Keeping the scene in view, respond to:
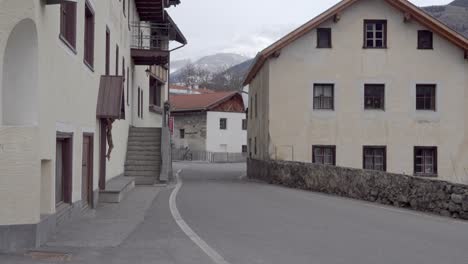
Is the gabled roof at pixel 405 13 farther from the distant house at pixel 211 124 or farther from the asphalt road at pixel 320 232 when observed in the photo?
the distant house at pixel 211 124

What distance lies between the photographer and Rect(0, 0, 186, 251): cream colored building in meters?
8.87

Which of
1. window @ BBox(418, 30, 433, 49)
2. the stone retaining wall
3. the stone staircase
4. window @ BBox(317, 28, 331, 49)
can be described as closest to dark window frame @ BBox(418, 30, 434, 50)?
window @ BBox(418, 30, 433, 49)

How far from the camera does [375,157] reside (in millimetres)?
31594

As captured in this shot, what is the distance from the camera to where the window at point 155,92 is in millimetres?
41781

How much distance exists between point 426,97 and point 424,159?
301 centimetres

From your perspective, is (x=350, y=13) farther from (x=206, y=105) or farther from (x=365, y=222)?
(x=206, y=105)

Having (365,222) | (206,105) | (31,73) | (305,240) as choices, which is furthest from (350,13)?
(206,105)

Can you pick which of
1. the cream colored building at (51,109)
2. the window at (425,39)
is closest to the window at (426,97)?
the window at (425,39)

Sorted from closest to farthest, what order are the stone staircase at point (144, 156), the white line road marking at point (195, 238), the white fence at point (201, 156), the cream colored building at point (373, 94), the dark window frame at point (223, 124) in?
the white line road marking at point (195, 238) < the stone staircase at point (144, 156) < the cream colored building at point (373, 94) < the white fence at point (201, 156) < the dark window frame at point (223, 124)

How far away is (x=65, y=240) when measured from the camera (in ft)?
33.9

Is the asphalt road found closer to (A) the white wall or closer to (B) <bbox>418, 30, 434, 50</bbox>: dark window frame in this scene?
(B) <bbox>418, 30, 434, 50</bbox>: dark window frame

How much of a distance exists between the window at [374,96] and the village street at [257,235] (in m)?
14.1

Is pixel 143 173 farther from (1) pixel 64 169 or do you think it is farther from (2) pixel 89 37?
(1) pixel 64 169

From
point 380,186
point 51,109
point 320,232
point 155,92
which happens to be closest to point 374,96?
point 380,186
